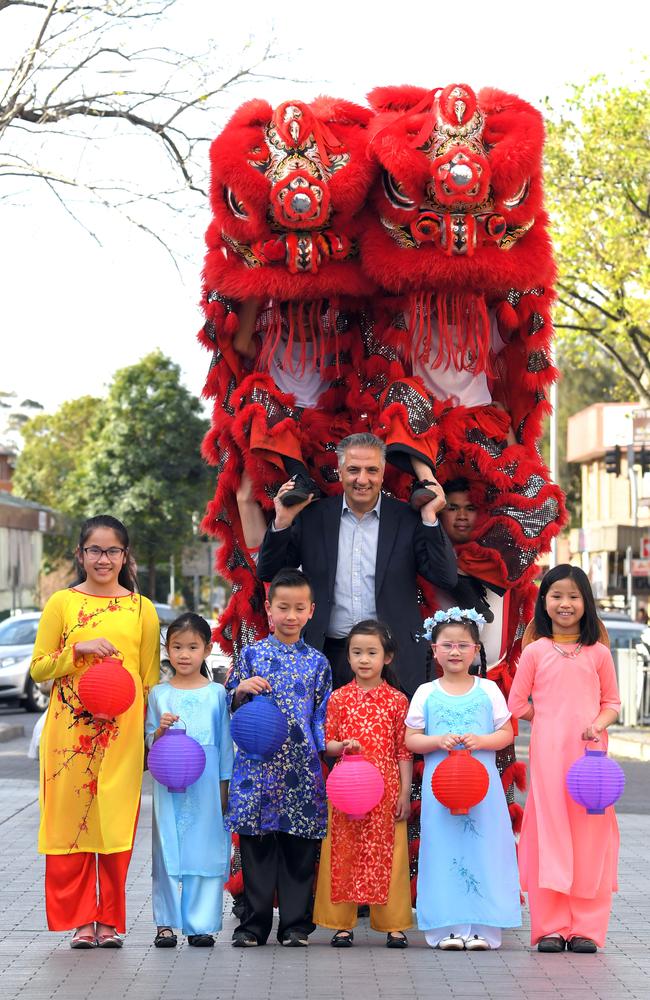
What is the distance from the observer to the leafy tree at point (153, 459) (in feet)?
169

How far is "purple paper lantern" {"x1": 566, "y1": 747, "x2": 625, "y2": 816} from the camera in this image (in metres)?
6.82

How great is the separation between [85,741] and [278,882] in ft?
3.19

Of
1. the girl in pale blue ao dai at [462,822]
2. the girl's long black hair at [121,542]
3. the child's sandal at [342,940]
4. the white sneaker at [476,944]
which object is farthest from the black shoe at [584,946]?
the girl's long black hair at [121,542]

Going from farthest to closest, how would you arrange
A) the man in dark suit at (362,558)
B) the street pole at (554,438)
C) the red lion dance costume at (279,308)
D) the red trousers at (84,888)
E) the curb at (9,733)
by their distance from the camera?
the curb at (9,733)
the street pole at (554,438)
the red lion dance costume at (279,308)
the man in dark suit at (362,558)
the red trousers at (84,888)

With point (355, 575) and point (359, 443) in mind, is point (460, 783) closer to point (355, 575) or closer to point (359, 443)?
point (355, 575)

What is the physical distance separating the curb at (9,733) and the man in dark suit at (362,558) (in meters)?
12.8

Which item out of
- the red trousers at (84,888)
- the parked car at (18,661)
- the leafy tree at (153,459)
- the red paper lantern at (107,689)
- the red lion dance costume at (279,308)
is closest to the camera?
the red paper lantern at (107,689)

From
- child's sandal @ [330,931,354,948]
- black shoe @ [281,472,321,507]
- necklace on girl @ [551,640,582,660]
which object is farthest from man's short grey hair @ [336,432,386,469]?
child's sandal @ [330,931,354,948]

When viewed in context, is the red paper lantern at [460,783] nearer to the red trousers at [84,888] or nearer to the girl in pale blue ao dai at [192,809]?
the girl in pale blue ao dai at [192,809]

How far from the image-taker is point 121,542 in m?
7.12

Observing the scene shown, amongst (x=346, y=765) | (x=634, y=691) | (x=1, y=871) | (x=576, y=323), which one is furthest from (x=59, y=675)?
(x=576, y=323)

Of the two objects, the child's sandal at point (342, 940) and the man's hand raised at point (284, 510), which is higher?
the man's hand raised at point (284, 510)

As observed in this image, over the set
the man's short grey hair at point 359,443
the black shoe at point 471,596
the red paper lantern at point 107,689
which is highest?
the man's short grey hair at point 359,443

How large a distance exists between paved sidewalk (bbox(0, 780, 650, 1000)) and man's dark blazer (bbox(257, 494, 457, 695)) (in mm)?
1249
